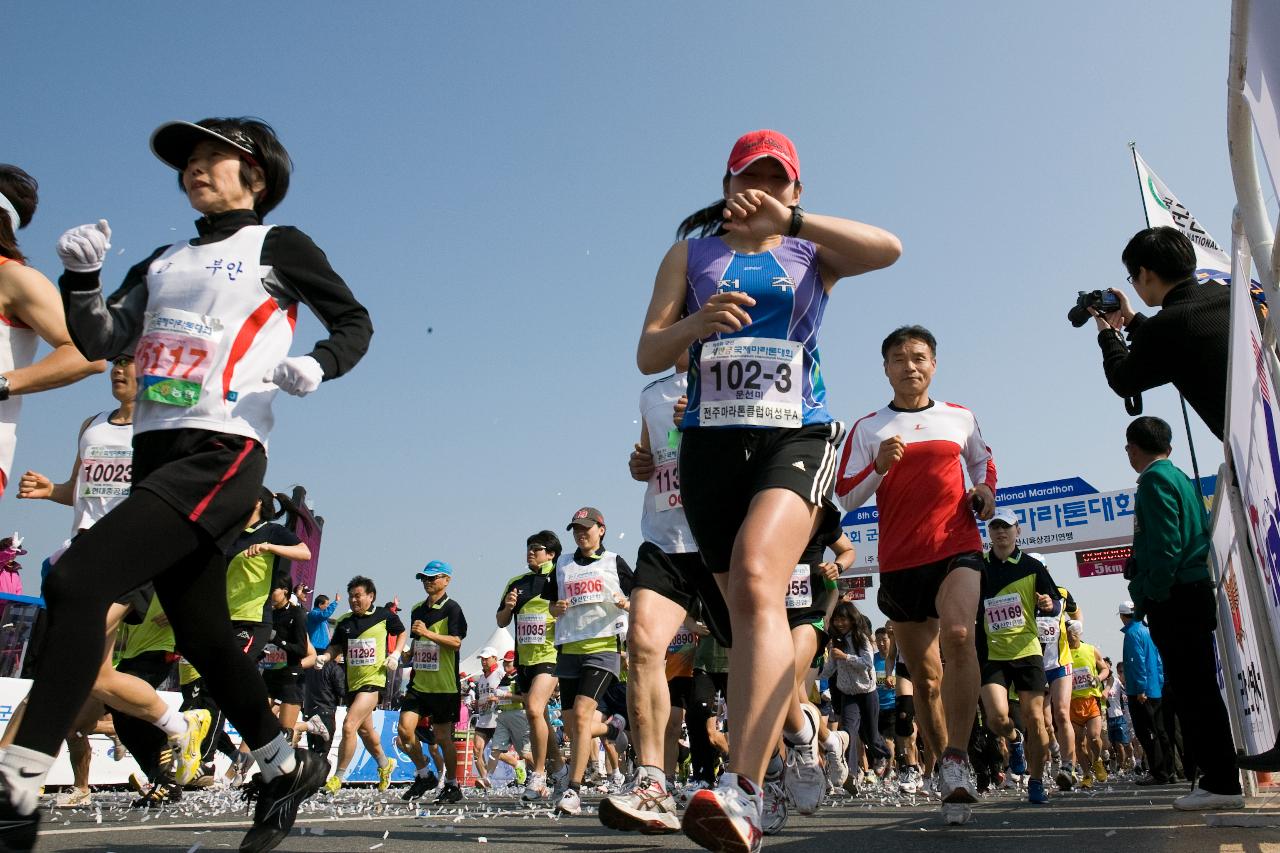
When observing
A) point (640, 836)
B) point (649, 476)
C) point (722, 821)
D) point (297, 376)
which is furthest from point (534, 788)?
point (722, 821)

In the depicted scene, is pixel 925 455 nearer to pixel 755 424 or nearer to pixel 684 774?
pixel 755 424

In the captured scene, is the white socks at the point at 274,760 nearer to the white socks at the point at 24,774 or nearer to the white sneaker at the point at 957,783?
the white socks at the point at 24,774

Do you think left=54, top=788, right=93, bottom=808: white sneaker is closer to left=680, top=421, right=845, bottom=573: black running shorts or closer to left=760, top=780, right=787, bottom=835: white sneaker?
left=760, top=780, right=787, bottom=835: white sneaker

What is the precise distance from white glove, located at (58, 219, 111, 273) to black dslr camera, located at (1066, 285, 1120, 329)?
13.6 ft

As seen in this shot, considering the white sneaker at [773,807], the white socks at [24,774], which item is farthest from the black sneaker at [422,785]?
the white socks at [24,774]

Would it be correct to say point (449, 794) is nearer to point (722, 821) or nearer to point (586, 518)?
point (586, 518)

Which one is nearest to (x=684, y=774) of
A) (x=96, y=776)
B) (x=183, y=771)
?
(x=96, y=776)

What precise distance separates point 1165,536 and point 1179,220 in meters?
7.02

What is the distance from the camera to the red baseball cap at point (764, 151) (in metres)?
3.39

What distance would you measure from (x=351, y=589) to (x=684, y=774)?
7.46 meters

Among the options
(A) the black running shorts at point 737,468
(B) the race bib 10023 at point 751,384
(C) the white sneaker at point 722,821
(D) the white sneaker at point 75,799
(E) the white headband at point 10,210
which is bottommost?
(D) the white sneaker at point 75,799

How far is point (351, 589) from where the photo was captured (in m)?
12.4

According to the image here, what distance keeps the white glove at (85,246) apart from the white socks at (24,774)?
4.34ft

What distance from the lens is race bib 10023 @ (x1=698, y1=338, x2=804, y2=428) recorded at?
3.23 m
